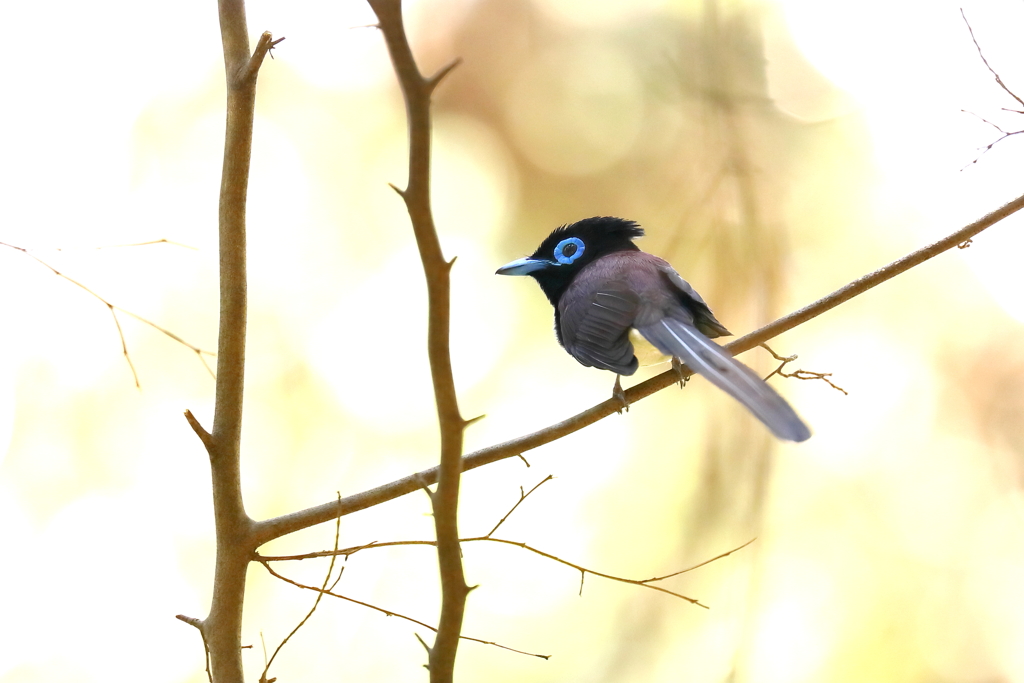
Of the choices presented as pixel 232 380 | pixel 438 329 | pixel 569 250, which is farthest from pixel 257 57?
pixel 569 250

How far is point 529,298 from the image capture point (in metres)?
3.37

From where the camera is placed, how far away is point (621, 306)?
202 centimetres

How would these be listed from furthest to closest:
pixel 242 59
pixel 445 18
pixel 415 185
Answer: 1. pixel 445 18
2. pixel 242 59
3. pixel 415 185

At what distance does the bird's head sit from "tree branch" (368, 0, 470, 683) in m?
1.51

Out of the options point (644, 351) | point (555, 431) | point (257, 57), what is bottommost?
point (555, 431)

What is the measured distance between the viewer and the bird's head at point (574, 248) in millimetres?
2439

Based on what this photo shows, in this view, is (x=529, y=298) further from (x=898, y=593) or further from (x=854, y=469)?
(x=898, y=593)

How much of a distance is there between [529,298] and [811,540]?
140cm

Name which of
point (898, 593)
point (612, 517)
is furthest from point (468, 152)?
point (898, 593)

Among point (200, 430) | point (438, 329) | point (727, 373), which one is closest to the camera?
point (438, 329)

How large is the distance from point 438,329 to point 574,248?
1.59 metres

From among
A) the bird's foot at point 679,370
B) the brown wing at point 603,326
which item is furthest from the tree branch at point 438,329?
the brown wing at point 603,326

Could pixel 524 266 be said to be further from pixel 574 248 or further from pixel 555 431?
pixel 555 431

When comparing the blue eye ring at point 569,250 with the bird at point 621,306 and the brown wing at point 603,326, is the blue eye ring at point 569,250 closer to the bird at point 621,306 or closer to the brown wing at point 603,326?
the bird at point 621,306
